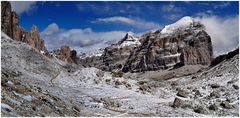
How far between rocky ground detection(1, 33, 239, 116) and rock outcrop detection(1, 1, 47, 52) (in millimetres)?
41555

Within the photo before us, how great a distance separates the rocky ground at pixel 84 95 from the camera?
2450 centimetres


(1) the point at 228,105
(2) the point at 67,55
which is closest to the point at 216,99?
(1) the point at 228,105

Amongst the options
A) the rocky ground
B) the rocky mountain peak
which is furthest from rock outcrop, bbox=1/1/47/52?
the rocky ground

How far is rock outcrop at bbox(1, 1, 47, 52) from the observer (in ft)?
308

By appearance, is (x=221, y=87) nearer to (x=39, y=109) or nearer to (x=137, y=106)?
(x=137, y=106)

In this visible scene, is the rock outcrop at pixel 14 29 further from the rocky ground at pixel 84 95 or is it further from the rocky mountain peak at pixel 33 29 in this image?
the rocky ground at pixel 84 95

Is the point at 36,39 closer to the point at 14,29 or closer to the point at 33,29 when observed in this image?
the point at 33,29

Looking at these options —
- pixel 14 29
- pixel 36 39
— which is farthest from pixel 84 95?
pixel 36 39

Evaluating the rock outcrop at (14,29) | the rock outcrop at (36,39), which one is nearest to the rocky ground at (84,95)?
the rock outcrop at (14,29)

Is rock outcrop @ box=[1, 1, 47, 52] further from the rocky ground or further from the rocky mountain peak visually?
the rocky ground

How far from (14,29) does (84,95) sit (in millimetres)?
87942

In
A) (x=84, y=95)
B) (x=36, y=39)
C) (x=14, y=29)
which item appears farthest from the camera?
(x=36, y=39)

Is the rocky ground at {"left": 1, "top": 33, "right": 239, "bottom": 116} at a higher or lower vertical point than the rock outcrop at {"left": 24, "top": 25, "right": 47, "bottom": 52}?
lower

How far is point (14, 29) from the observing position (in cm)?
11956
